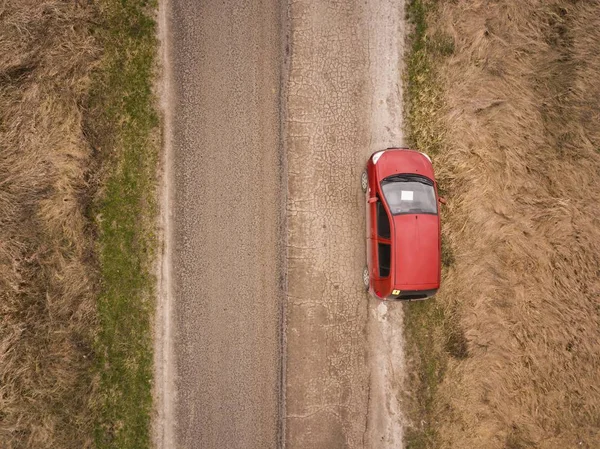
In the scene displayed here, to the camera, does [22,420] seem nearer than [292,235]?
Yes

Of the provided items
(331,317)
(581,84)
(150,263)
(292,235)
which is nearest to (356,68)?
(292,235)

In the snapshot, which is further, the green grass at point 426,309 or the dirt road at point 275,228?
the green grass at point 426,309

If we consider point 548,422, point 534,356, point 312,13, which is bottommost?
point 548,422

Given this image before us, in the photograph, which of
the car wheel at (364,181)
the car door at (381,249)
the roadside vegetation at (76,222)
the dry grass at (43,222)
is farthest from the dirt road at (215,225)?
the car door at (381,249)

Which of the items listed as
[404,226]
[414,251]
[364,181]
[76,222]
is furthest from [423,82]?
[76,222]

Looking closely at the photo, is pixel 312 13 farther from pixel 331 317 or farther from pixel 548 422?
pixel 548 422

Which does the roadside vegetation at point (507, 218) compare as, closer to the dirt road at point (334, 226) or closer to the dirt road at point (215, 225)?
the dirt road at point (334, 226)
